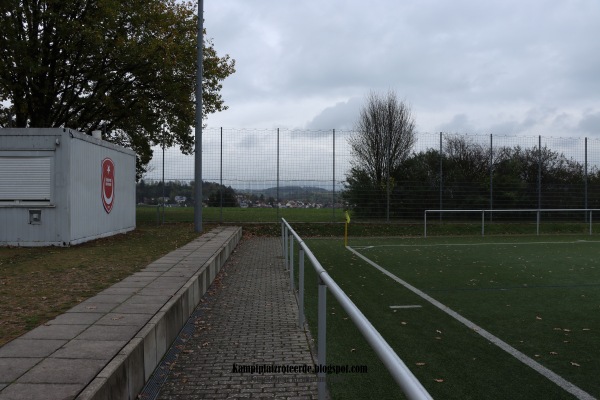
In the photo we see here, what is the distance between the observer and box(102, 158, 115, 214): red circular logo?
48.8 feet

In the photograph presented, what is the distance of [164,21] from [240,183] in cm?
709

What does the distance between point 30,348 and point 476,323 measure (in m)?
4.55

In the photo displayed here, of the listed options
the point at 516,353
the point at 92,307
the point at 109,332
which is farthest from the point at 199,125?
the point at 516,353

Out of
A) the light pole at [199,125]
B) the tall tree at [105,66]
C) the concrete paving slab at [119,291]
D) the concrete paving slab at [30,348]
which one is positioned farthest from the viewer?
the tall tree at [105,66]

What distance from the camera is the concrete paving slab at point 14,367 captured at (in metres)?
3.40

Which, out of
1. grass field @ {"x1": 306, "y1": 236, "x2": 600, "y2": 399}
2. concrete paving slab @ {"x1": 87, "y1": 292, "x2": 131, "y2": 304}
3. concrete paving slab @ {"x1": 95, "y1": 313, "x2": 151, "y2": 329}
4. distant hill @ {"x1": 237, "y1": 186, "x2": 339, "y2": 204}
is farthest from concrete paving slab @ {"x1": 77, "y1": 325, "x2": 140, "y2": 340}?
distant hill @ {"x1": 237, "y1": 186, "x2": 339, "y2": 204}

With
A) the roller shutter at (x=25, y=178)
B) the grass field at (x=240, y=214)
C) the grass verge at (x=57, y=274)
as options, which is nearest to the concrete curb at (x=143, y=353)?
the grass verge at (x=57, y=274)

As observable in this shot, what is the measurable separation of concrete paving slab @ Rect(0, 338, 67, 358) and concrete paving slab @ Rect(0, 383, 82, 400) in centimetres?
72

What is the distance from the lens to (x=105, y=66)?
64.3 feet

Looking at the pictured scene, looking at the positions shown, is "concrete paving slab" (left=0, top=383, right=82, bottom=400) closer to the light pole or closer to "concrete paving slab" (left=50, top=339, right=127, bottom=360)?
"concrete paving slab" (left=50, top=339, right=127, bottom=360)

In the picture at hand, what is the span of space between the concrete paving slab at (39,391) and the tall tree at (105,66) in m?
16.3

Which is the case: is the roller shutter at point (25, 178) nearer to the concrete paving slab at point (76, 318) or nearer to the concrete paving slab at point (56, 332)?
the concrete paving slab at point (76, 318)

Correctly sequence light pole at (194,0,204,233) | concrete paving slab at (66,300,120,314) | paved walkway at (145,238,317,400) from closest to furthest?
paved walkway at (145,238,317,400)
concrete paving slab at (66,300,120,314)
light pole at (194,0,204,233)

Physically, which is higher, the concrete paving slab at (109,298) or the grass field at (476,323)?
the concrete paving slab at (109,298)
